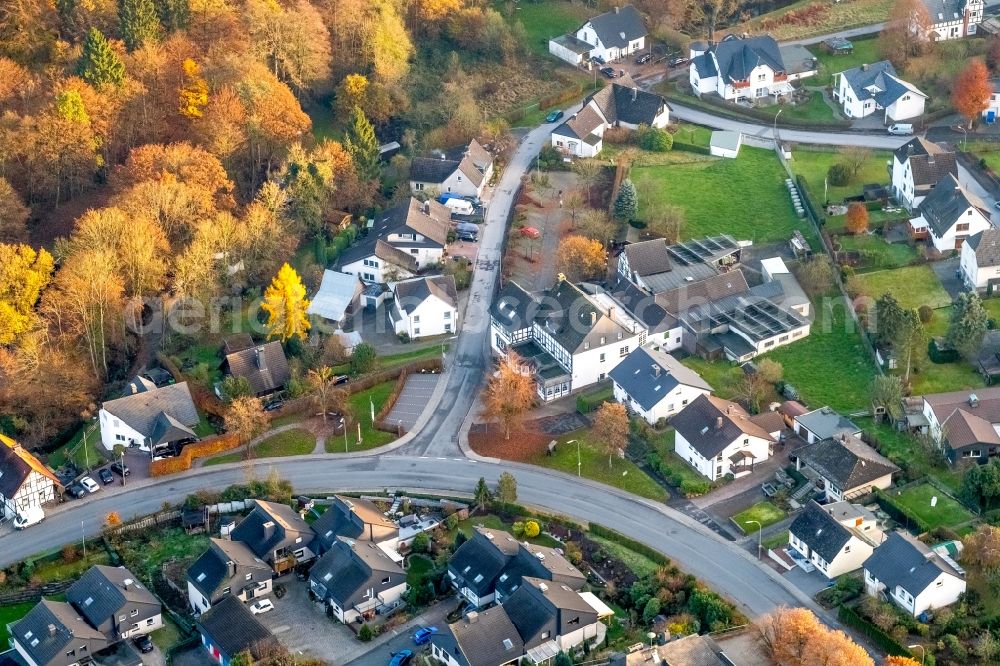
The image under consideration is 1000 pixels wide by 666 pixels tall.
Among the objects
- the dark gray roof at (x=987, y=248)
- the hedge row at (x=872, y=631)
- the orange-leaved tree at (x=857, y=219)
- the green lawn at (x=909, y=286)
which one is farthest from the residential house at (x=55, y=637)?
the dark gray roof at (x=987, y=248)

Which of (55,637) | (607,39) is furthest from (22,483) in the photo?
(607,39)

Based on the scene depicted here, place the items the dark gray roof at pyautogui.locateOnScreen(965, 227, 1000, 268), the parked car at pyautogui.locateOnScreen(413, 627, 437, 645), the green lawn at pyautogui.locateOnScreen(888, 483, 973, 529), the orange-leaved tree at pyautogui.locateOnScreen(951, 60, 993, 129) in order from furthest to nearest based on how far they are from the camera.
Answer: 1. the orange-leaved tree at pyautogui.locateOnScreen(951, 60, 993, 129)
2. the dark gray roof at pyautogui.locateOnScreen(965, 227, 1000, 268)
3. the green lawn at pyautogui.locateOnScreen(888, 483, 973, 529)
4. the parked car at pyautogui.locateOnScreen(413, 627, 437, 645)

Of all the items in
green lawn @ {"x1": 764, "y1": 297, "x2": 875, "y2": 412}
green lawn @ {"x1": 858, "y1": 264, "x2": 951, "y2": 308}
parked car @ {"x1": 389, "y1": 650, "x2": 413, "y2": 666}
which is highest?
parked car @ {"x1": 389, "y1": 650, "x2": 413, "y2": 666}

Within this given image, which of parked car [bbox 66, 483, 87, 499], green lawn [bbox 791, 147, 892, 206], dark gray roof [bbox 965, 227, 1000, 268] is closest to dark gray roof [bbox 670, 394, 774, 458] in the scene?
dark gray roof [bbox 965, 227, 1000, 268]

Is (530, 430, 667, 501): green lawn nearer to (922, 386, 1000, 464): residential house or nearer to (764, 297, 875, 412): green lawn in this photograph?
(764, 297, 875, 412): green lawn

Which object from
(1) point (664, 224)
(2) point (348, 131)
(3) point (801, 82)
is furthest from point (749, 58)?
(2) point (348, 131)

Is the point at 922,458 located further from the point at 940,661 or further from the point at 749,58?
the point at 749,58
